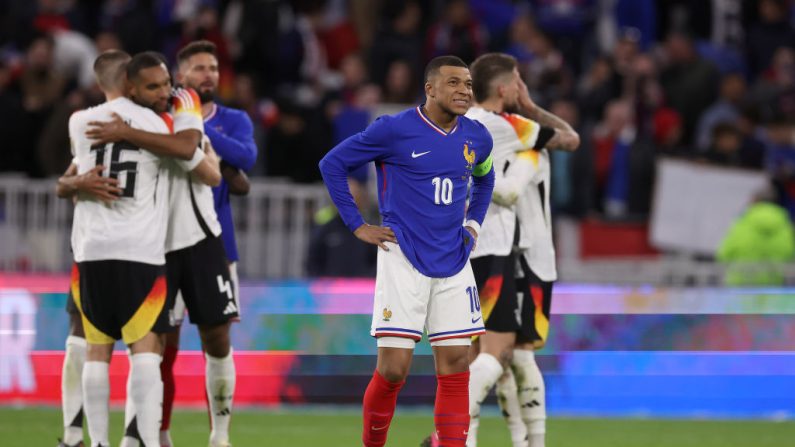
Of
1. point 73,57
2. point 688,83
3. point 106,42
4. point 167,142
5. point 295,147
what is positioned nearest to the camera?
point 167,142

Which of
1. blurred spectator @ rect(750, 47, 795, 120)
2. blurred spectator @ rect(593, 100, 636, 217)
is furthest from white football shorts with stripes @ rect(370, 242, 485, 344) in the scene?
blurred spectator @ rect(750, 47, 795, 120)

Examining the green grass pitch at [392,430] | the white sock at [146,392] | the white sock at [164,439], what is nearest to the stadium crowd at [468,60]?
the green grass pitch at [392,430]

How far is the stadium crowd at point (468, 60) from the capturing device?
52.6 ft

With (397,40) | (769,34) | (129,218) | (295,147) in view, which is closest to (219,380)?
(129,218)

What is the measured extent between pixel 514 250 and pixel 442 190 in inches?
52.9

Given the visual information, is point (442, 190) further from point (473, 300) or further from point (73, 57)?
point (73, 57)

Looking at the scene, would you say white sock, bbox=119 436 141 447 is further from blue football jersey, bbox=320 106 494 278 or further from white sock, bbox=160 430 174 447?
blue football jersey, bbox=320 106 494 278

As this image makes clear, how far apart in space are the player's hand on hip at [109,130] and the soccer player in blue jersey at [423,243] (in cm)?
114

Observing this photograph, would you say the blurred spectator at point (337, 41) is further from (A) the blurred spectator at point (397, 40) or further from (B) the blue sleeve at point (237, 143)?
(B) the blue sleeve at point (237, 143)

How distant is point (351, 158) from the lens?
26.2 ft

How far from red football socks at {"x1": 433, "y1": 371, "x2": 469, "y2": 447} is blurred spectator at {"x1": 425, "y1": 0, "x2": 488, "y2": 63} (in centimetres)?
969

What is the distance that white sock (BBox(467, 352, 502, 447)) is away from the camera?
344 inches

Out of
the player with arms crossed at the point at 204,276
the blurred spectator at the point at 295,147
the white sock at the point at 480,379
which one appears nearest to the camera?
the white sock at the point at 480,379

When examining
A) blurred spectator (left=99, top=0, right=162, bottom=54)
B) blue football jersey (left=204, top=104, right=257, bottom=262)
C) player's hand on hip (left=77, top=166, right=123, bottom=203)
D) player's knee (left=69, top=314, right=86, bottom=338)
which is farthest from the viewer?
blurred spectator (left=99, top=0, right=162, bottom=54)
